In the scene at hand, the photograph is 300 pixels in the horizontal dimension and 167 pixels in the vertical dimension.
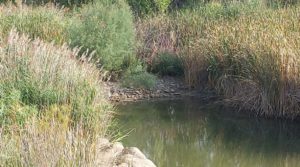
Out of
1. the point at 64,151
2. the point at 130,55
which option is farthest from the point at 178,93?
the point at 64,151

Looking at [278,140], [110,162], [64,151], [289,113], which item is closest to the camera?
[64,151]

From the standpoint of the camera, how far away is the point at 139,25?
1427cm

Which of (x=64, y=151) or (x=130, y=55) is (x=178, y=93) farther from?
(x=64, y=151)

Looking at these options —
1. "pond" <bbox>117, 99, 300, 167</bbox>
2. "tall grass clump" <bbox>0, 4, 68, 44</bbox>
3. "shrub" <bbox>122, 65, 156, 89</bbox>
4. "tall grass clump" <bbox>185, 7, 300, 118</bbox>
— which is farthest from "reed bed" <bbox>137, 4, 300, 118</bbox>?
"tall grass clump" <bbox>0, 4, 68, 44</bbox>

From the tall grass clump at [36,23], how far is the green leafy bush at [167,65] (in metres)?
2.30

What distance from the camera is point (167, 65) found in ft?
41.9

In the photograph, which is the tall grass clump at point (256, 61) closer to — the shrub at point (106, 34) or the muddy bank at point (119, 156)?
the shrub at point (106, 34)

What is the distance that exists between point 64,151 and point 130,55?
8.15 metres

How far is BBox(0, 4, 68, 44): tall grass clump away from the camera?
38.1 feet

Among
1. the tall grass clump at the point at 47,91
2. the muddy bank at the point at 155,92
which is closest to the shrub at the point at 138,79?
the muddy bank at the point at 155,92

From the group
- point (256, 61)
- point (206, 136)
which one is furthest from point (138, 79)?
point (206, 136)

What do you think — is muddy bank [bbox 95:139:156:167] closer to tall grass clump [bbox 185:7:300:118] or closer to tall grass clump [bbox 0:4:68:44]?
tall grass clump [bbox 185:7:300:118]

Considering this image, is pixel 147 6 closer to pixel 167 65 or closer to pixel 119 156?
pixel 167 65

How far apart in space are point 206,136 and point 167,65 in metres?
3.86
